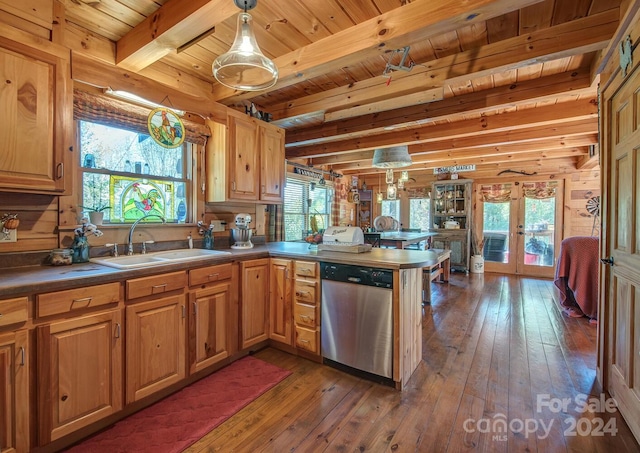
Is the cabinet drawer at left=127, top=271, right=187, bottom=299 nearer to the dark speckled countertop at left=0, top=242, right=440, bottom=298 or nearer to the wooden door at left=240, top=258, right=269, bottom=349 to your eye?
the dark speckled countertop at left=0, top=242, right=440, bottom=298

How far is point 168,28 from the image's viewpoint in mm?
1832

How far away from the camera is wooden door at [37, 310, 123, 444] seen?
5.01 feet

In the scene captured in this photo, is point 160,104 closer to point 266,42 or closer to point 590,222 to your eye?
point 266,42

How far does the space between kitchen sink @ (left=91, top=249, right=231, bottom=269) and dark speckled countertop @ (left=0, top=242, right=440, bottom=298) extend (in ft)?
0.15

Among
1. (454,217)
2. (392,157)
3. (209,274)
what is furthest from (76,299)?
(454,217)

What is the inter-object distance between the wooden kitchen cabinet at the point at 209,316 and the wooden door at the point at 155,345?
3.5 inches

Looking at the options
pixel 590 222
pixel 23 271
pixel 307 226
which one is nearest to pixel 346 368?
pixel 23 271

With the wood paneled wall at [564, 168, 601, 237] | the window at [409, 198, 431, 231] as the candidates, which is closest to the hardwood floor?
the wood paneled wall at [564, 168, 601, 237]

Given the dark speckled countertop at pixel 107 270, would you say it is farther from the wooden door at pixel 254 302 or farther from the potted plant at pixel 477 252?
the potted plant at pixel 477 252

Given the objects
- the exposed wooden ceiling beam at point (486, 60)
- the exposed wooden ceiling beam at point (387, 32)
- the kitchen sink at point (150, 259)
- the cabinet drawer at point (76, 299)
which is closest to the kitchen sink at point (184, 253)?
the kitchen sink at point (150, 259)

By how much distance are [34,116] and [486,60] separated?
9.89 feet

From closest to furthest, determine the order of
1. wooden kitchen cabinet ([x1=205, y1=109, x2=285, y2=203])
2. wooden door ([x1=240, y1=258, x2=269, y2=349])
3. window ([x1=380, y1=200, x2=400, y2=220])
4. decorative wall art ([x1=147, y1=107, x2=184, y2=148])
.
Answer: decorative wall art ([x1=147, y1=107, x2=184, y2=148]) < wooden door ([x1=240, y1=258, x2=269, y2=349]) < wooden kitchen cabinet ([x1=205, y1=109, x2=285, y2=203]) < window ([x1=380, y1=200, x2=400, y2=220])

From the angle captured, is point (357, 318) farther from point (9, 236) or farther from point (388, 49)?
point (9, 236)

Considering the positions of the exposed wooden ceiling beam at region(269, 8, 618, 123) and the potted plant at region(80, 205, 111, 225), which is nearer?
the exposed wooden ceiling beam at region(269, 8, 618, 123)
